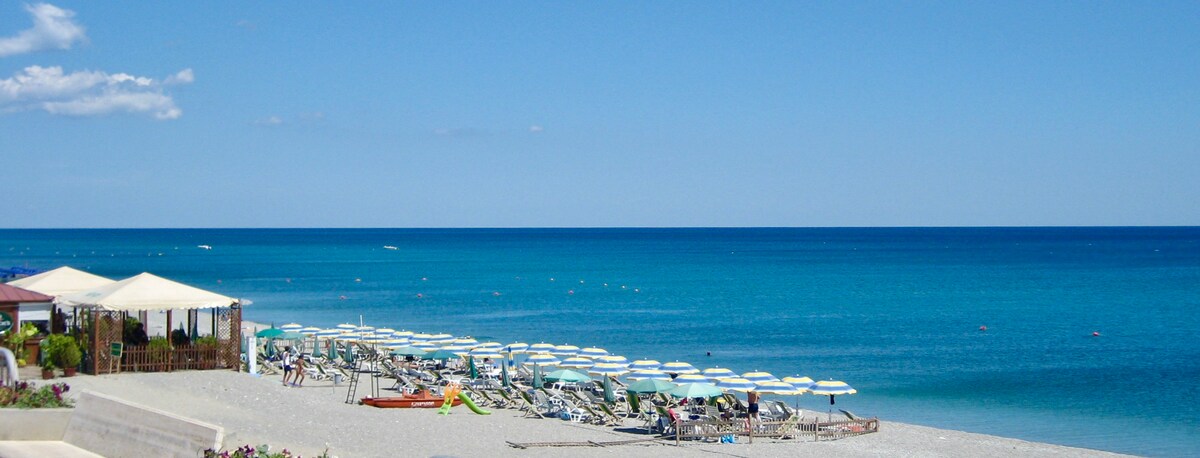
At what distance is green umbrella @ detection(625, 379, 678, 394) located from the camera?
66.7ft

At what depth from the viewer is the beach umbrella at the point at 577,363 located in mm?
26812

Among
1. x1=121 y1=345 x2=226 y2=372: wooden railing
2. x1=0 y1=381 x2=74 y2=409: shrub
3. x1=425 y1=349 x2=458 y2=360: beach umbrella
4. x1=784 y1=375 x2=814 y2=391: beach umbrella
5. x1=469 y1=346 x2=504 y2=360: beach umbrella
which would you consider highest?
x1=0 y1=381 x2=74 y2=409: shrub

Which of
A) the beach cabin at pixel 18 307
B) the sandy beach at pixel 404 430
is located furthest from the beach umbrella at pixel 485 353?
the beach cabin at pixel 18 307

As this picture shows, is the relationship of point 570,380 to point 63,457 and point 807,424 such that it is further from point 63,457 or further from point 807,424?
point 63,457

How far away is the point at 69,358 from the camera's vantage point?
2016cm

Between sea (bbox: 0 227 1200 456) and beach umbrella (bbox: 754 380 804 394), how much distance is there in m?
1.97

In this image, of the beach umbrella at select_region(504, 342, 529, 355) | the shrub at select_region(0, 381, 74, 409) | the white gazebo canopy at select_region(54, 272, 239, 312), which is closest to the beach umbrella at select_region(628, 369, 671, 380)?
the beach umbrella at select_region(504, 342, 529, 355)

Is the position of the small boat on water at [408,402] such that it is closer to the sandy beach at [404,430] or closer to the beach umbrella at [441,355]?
the sandy beach at [404,430]

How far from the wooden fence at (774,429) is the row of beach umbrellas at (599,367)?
1.00 metres

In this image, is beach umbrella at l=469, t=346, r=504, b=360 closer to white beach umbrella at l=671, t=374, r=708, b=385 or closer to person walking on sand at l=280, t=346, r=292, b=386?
person walking on sand at l=280, t=346, r=292, b=386

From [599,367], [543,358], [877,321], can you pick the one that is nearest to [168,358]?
[599,367]

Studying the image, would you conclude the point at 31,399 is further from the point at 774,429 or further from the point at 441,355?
the point at 441,355

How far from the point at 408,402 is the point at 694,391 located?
5.15m

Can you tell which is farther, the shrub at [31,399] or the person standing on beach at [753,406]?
the person standing on beach at [753,406]
